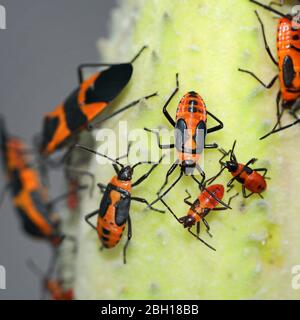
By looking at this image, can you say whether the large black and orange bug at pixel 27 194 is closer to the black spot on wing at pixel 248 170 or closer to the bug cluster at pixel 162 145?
the bug cluster at pixel 162 145

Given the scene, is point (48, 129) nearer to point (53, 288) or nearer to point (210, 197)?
point (53, 288)

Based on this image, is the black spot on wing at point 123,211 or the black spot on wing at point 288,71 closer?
the black spot on wing at point 288,71

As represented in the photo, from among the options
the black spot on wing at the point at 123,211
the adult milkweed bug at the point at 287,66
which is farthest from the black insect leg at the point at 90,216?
the adult milkweed bug at the point at 287,66

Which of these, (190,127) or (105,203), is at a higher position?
(190,127)

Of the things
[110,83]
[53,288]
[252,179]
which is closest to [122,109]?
[110,83]

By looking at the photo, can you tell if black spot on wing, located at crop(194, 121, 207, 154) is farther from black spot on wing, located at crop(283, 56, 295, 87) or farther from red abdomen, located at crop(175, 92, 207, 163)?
black spot on wing, located at crop(283, 56, 295, 87)
